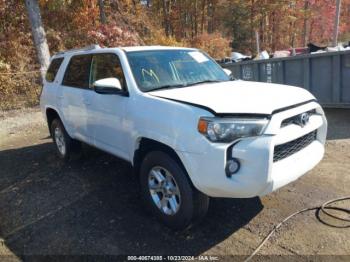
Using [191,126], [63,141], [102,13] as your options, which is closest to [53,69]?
[63,141]

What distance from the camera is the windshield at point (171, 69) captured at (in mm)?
4195

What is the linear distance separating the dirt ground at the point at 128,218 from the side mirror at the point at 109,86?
54.3 inches

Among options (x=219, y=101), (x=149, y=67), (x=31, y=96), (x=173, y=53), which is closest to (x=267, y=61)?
(x=173, y=53)

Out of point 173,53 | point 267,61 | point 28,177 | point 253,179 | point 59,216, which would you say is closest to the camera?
point 253,179

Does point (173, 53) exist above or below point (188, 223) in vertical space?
above

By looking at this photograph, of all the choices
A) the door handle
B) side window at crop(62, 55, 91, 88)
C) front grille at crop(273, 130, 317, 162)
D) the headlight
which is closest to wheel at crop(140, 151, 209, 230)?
the headlight

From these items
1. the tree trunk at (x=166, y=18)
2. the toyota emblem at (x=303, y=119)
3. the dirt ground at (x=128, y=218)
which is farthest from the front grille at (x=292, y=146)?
the tree trunk at (x=166, y=18)

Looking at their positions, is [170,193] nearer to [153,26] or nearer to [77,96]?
[77,96]

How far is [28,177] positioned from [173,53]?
9.85ft

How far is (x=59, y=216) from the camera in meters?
4.28

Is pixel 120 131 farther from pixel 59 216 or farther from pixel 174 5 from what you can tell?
pixel 174 5

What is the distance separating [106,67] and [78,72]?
2.96ft

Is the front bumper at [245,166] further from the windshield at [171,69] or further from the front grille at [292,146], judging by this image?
the windshield at [171,69]

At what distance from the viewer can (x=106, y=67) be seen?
4.75 m
